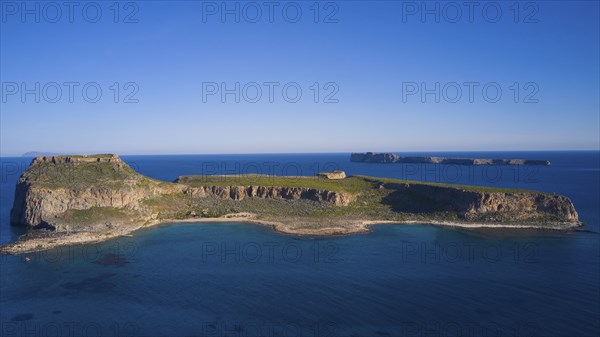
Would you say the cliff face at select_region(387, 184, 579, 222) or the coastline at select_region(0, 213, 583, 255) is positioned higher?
the cliff face at select_region(387, 184, 579, 222)

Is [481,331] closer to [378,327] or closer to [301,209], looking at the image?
[378,327]

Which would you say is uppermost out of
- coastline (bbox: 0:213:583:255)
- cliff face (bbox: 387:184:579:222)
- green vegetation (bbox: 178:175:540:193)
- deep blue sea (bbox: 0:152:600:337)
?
green vegetation (bbox: 178:175:540:193)

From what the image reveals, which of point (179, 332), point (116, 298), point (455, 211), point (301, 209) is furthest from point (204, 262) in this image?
point (455, 211)

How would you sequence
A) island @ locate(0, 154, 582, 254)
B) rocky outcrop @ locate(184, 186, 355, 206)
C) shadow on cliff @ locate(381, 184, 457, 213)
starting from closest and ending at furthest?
island @ locate(0, 154, 582, 254), shadow on cliff @ locate(381, 184, 457, 213), rocky outcrop @ locate(184, 186, 355, 206)

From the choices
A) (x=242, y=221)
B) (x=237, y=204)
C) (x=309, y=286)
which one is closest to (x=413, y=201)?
(x=242, y=221)

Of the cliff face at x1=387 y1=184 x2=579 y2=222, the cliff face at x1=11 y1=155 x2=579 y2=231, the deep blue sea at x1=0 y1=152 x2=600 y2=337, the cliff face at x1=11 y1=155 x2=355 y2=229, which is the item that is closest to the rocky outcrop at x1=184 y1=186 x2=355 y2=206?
the cliff face at x1=11 y1=155 x2=355 y2=229

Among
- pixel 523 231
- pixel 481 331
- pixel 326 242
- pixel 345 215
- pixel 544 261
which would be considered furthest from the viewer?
pixel 345 215

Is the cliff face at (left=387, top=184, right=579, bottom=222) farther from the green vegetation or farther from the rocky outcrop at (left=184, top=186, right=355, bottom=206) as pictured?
the rocky outcrop at (left=184, top=186, right=355, bottom=206)

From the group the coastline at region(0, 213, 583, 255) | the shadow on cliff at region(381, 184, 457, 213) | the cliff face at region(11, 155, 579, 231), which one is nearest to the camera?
the coastline at region(0, 213, 583, 255)
